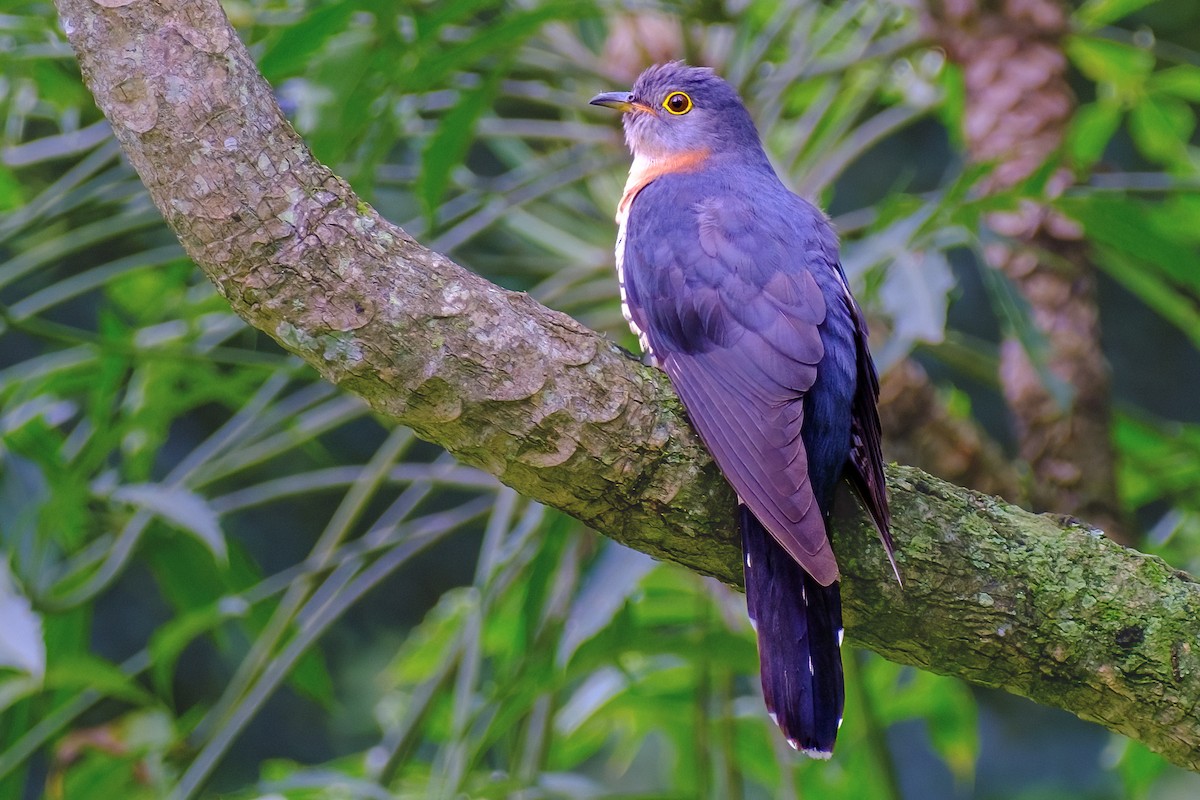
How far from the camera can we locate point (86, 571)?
2908 millimetres

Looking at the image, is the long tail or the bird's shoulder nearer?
the long tail

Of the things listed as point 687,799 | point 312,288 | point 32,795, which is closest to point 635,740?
point 687,799

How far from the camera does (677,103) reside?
9.54 feet

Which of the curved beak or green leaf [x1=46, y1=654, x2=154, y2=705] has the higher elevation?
the curved beak

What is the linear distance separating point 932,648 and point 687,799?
936 millimetres

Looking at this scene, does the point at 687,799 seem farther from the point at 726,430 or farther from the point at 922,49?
the point at 922,49

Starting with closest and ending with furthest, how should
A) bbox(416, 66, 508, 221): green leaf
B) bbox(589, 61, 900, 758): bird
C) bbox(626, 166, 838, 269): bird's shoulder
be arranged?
bbox(589, 61, 900, 758): bird
bbox(626, 166, 838, 269): bird's shoulder
bbox(416, 66, 508, 221): green leaf

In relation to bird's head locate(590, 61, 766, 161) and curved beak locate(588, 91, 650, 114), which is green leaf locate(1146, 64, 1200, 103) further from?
curved beak locate(588, 91, 650, 114)

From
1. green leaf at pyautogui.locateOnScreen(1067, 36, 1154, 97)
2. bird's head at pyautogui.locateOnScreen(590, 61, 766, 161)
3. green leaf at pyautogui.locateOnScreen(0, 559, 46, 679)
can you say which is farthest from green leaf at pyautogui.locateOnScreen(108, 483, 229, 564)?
green leaf at pyautogui.locateOnScreen(1067, 36, 1154, 97)

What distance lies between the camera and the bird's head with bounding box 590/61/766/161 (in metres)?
2.84

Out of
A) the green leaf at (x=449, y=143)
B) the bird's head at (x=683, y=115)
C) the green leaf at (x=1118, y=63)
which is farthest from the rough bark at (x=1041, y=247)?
the green leaf at (x=449, y=143)

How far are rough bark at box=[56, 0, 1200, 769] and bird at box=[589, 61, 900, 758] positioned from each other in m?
0.07

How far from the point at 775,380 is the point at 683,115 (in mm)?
1234

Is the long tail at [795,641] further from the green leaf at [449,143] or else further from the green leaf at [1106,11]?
the green leaf at [1106,11]
